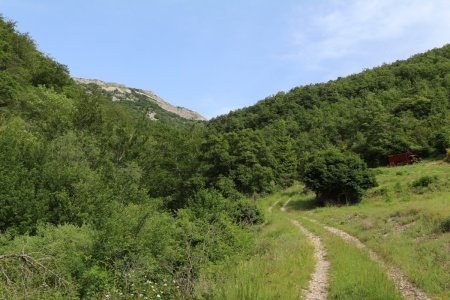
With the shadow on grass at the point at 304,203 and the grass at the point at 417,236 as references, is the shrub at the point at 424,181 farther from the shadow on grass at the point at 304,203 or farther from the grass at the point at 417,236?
the shadow on grass at the point at 304,203

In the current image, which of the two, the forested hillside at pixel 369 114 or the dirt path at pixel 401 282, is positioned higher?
the forested hillside at pixel 369 114

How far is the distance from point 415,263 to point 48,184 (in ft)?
73.0

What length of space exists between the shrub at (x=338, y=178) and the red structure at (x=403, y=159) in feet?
65.4

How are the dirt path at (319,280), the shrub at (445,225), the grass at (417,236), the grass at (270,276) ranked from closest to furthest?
the grass at (270,276) → the dirt path at (319,280) → the grass at (417,236) → the shrub at (445,225)

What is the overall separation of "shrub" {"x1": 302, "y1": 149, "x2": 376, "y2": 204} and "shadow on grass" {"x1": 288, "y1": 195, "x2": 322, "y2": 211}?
1000mm

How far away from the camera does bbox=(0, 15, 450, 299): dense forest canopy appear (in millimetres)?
14542

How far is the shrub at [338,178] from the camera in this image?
43281 mm

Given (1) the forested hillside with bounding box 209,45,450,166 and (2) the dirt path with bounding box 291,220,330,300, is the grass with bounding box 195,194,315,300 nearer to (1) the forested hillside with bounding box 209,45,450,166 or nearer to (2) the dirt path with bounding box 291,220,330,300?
(2) the dirt path with bounding box 291,220,330,300

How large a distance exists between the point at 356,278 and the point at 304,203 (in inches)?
1492

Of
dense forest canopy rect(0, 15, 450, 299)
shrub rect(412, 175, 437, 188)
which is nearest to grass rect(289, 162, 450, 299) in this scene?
shrub rect(412, 175, 437, 188)

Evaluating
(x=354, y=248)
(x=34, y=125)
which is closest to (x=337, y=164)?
(x=354, y=248)

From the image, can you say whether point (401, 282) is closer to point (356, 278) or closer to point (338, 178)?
point (356, 278)

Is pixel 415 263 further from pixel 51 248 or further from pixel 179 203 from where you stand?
pixel 179 203

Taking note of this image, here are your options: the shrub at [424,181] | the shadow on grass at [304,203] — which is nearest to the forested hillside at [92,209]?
the shadow on grass at [304,203]
